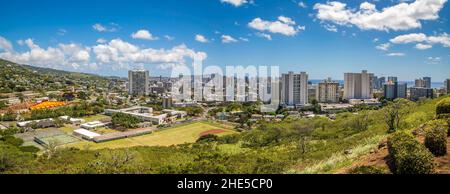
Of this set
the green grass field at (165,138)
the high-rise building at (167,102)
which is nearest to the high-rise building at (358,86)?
the green grass field at (165,138)

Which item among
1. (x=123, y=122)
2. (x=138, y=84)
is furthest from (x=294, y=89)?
(x=138, y=84)

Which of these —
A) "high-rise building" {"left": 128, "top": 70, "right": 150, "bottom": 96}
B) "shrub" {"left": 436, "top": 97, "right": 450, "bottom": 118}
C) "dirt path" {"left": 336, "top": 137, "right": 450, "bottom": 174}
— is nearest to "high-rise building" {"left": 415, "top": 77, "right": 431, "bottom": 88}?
"shrub" {"left": 436, "top": 97, "right": 450, "bottom": 118}

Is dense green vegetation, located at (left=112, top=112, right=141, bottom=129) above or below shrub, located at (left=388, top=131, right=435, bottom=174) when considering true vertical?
below

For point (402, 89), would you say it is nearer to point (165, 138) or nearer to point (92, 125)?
point (165, 138)

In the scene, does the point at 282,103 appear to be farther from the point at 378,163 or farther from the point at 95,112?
the point at 378,163

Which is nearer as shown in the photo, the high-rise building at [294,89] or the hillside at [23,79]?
the hillside at [23,79]

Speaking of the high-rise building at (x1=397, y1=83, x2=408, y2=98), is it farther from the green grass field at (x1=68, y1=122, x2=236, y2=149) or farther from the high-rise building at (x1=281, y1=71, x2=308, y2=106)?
the green grass field at (x1=68, y1=122, x2=236, y2=149)

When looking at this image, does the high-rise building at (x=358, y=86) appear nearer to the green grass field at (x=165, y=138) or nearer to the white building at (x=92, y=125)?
the green grass field at (x=165, y=138)
